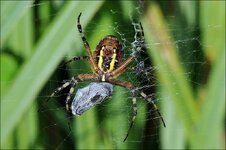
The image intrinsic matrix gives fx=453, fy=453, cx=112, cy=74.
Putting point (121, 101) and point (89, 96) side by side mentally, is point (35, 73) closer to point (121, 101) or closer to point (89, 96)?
point (89, 96)

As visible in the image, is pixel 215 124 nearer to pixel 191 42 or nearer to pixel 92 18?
pixel 191 42

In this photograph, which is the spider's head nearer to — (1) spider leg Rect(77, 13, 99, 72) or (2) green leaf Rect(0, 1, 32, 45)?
(1) spider leg Rect(77, 13, 99, 72)

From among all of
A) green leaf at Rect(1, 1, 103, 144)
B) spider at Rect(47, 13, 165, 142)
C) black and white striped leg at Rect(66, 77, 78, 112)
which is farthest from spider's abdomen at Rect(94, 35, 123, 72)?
green leaf at Rect(1, 1, 103, 144)

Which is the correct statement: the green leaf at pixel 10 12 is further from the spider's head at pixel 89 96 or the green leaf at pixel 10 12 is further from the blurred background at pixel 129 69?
the spider's head at pixel 89 96

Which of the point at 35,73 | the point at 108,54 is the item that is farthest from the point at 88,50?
the point at 35,73

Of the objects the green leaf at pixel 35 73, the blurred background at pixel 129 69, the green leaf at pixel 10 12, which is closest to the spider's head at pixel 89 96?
the blurred background at pixel 129 69

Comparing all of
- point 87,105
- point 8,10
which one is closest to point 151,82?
point 87,105
